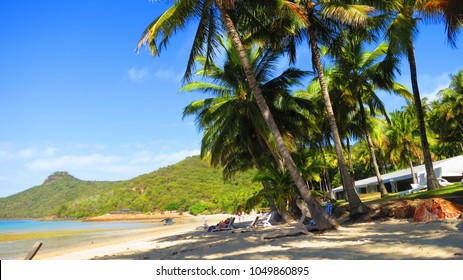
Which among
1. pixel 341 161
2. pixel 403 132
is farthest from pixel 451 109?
pixel 341 161

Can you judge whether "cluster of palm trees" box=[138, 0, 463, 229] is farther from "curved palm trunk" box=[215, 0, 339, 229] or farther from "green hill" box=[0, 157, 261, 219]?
"green hill" box=[0, 157, 261, 219]

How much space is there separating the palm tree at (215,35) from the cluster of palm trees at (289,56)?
0.10ft

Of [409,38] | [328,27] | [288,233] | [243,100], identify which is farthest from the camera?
[243,100]

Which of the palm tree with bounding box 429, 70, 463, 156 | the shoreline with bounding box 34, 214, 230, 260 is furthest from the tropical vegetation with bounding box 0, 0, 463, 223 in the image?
the palm tree with bounding box 429, 70, 463, 156

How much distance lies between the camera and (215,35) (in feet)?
41.0

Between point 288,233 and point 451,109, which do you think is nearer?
point 288,233

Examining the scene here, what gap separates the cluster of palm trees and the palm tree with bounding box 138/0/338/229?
0.03 meters

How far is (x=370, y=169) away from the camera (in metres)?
56.9

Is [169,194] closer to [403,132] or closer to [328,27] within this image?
[403,132]

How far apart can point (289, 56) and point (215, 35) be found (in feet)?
15.8

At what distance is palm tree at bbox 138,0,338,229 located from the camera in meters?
10.8

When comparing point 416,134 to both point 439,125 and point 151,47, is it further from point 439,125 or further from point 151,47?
point 151,47
